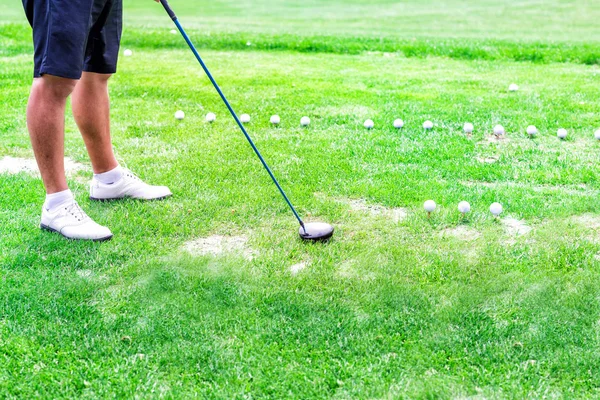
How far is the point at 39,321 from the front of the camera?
8.66ft

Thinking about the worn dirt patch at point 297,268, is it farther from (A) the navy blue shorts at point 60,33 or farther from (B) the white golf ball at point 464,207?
(A) the navy blue shorts at point 60,33

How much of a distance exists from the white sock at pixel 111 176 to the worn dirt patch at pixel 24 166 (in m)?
0.72

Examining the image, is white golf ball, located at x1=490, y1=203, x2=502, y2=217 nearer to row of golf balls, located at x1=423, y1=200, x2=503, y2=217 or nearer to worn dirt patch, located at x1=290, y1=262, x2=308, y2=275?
row of golf balls, located at x1=423, y1=200, x2=503, y2=217

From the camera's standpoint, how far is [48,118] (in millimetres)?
3420

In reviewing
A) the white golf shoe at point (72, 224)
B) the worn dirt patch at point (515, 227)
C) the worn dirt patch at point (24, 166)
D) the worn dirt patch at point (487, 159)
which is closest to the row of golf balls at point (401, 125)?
the worn dirt patch at point (487, 159)

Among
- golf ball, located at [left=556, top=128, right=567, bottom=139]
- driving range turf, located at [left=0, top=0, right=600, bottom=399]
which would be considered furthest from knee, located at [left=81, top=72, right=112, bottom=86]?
golf ball, located at [left=556, top=128, right=567, bottom=139]

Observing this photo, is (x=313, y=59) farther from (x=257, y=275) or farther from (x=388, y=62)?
(x=257, y=275)

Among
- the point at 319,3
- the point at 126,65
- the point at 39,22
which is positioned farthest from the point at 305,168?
the point at 319,3

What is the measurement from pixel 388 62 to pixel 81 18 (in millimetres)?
5959

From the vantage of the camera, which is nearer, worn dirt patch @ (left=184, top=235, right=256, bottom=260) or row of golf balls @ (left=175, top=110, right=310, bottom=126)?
worn dirt patch @ (left=184, top=235, right=256, bottom=260)

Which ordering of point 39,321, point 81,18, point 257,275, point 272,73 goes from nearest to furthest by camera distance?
point 39,321 → point 257,275 → point 81,18 → point 272,73

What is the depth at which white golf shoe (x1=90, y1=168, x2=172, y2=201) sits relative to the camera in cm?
397

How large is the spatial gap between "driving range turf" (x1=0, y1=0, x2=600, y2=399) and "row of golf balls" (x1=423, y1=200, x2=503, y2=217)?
5cm

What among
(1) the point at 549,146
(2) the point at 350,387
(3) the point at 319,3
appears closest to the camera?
(2) the point at 350,387
